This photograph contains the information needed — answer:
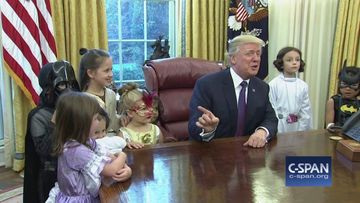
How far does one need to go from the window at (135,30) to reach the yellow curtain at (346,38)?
1801 mm

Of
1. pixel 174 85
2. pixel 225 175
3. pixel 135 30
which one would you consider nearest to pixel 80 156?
pixel 225 175

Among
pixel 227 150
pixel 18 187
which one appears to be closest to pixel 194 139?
pixel 227 150

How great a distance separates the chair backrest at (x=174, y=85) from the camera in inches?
110

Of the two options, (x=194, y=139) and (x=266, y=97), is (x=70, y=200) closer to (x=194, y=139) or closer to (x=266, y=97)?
(x=194, y=139)

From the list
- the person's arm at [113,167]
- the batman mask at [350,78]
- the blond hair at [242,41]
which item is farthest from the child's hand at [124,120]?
the batman mask at [350,78]

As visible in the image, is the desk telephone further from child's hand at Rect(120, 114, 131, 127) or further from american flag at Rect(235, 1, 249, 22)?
american flag at Rect(235, 1, 249, 22)

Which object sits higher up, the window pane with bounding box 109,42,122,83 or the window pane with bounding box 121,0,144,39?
the window pane with bounding box 121,0,144,39

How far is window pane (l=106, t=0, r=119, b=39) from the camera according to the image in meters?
3.70

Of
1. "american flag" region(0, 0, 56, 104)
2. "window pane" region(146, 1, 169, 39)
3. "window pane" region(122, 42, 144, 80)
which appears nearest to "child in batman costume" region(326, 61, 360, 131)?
"window pane" region(146, 1, 169, 39)

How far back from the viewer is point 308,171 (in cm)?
113

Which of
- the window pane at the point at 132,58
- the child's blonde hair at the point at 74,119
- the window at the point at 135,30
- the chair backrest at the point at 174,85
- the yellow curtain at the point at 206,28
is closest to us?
the child's blonde hair at the point at 74,119

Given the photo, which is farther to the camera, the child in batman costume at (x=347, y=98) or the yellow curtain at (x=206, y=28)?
the yellow curtain at (x=206, y=28)

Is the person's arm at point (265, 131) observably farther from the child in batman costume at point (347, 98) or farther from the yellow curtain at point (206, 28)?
the yellow curtain at point (206, 28)

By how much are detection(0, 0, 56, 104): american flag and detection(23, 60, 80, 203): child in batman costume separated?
123cm
